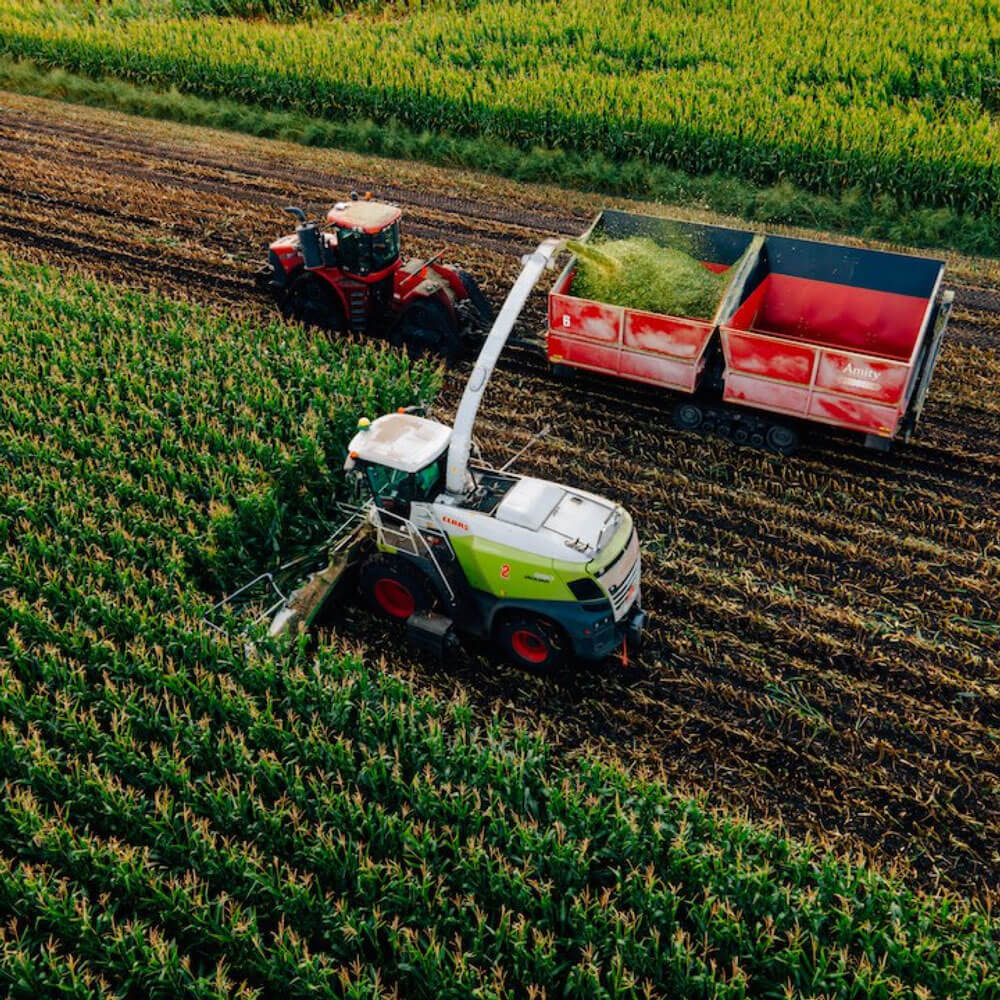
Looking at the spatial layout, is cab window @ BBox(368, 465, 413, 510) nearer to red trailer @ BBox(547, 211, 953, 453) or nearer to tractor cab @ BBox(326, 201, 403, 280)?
red trailer @ BBox(547, 211, 953, 453)

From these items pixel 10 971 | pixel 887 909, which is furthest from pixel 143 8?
pixel 887 909

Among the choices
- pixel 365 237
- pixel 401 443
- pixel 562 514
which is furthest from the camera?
pixel 365 237

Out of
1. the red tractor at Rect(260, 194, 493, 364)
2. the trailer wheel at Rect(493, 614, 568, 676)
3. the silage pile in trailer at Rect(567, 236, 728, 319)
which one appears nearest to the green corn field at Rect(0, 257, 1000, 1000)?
the trailer wheel at Rect(493, 614, 568, 676)

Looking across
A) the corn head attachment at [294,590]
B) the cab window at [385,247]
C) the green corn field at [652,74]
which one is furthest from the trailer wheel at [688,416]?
the green corn field at [652,74]

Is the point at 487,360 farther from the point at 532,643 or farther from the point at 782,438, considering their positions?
the point at 782,438

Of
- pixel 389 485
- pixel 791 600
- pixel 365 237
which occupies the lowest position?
pixel 791 600

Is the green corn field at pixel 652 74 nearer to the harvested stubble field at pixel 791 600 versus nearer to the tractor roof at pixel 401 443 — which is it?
the harvested stubble field at pixel 791 600

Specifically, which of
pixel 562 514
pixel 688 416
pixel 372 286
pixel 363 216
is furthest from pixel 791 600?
pixel 363 216
